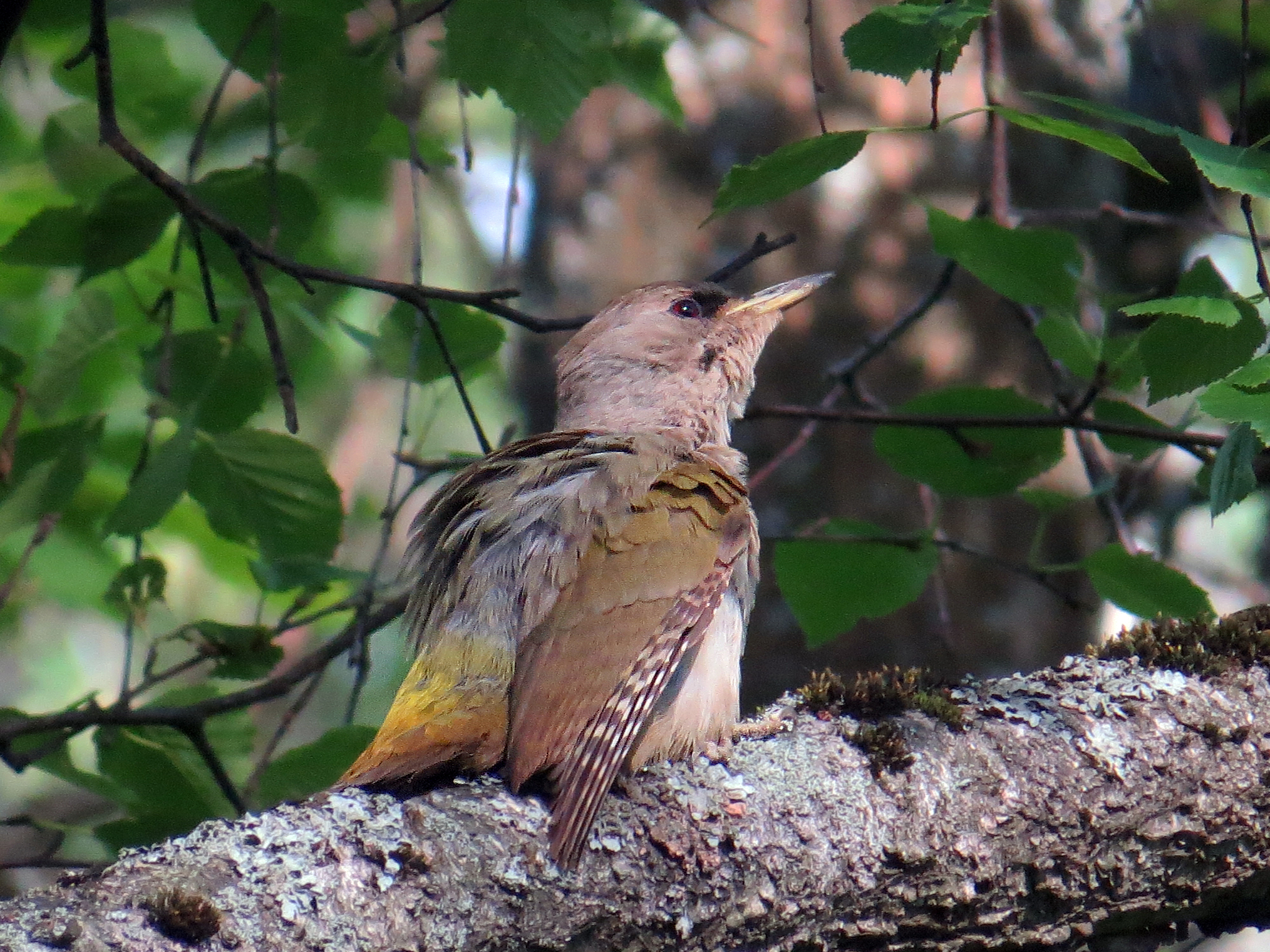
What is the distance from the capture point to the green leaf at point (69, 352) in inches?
153

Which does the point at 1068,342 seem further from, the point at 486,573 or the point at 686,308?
the point at 486,573

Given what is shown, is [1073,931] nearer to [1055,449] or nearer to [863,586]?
[863,586]

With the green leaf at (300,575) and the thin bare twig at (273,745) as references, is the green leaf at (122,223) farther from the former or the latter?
the thin bare twig at (273,745)

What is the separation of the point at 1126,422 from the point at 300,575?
2.61m

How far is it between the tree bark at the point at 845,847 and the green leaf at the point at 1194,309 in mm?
984

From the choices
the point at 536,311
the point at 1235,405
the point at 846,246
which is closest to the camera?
the point at 1235,405

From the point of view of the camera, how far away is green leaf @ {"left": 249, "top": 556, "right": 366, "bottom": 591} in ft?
12.0

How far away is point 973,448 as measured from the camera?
407cm

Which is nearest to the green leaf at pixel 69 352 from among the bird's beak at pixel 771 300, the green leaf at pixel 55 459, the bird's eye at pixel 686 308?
the green leaf at pixel 55 459

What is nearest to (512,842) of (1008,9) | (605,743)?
(605,743)

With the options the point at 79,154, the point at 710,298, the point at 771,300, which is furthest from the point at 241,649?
the point at 771,300

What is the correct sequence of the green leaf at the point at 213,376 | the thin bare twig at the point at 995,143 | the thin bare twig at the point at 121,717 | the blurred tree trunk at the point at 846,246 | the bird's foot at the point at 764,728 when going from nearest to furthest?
the bird's foot at the point at 764,728
the thin bare twig at the point at 121,717
the green leaf at the point at 213,376
the thin bare twig at the point at 995,143
the blurred tree trunk at the point at 846,246

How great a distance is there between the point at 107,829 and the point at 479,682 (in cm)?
131

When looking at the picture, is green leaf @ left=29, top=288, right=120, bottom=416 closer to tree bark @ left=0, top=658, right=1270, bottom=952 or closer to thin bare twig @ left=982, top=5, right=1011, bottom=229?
tree bark @ left=0, top=658, right=1270, bottom=952
